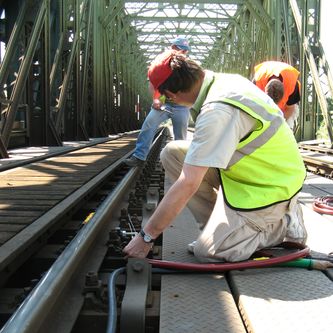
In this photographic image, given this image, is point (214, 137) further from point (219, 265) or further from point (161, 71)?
point (219, 265)

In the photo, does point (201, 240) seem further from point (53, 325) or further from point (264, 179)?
point (53, 325)

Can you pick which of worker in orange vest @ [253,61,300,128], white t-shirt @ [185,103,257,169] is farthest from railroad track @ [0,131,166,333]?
worker in orange vest @ [253,61,300,128]

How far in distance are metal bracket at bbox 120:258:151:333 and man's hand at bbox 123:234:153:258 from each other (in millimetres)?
70

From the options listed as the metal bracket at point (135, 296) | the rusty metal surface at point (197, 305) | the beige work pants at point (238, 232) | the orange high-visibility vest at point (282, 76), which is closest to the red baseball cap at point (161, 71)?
the beige work pants at point (238, 232)

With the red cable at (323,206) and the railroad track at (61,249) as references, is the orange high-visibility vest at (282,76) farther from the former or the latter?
the railroad track at (61,249)

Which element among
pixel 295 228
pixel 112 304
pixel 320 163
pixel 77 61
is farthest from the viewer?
pixel 77 61

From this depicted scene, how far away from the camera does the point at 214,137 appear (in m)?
2.34

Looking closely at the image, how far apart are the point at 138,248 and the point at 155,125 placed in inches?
189

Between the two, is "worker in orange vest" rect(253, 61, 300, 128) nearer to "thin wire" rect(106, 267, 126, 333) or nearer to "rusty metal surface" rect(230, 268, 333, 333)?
"rusty metal surface" rect(230, 268, 333, 333)

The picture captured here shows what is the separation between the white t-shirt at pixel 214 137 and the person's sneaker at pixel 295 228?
72 cm

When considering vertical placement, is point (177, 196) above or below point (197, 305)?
above

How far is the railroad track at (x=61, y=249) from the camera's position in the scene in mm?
2123

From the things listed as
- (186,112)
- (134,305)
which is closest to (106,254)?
(134,305)

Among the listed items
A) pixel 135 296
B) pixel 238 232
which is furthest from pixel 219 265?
pixel 135 296
